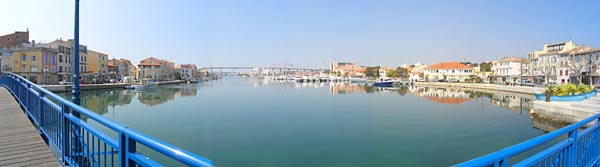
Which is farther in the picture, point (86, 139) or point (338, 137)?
point (338, 137)

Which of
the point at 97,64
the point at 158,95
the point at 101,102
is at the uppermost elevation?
the point at 97,64

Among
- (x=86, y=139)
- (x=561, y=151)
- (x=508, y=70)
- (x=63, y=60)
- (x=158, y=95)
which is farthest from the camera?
(x=508, y=70)

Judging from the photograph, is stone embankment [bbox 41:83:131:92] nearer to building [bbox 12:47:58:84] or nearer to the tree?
building [bbox 12:47:58:84]

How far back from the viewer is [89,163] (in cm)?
383

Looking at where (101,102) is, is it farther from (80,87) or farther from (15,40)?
(15,40)

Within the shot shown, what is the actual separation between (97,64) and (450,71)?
→ 76728 mm

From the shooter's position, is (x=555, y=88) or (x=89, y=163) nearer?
(x=89, y=163)

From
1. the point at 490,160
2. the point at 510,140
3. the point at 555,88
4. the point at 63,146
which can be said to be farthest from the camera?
the point at 555,88

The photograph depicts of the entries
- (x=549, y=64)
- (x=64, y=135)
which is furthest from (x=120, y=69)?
(x=549, y=64)

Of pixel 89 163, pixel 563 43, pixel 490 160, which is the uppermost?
pixel 563 43

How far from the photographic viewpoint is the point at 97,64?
60.0 metres

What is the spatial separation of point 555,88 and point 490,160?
926 inches

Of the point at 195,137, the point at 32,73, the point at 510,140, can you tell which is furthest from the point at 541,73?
the point at 32,73

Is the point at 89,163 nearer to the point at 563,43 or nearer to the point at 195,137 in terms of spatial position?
the point at 195,137
